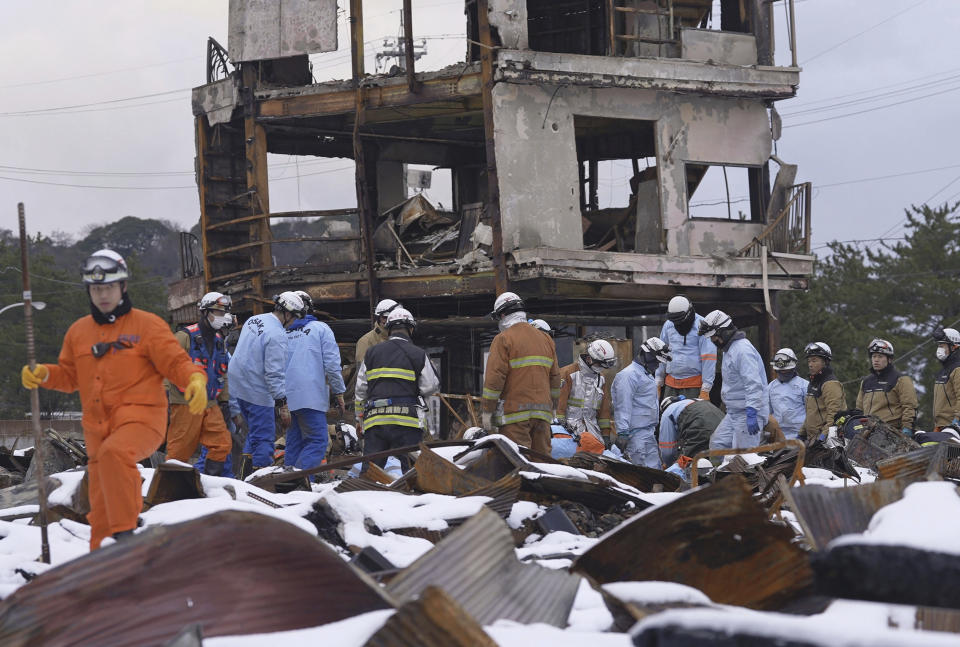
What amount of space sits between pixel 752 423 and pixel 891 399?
316cm

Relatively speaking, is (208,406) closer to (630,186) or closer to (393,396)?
(393,396)

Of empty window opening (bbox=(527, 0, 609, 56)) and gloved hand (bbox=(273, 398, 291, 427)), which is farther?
empty window opening (bbox=(527, 0, 609, 56))

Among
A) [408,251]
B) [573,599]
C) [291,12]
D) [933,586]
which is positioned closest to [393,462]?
[573,599]

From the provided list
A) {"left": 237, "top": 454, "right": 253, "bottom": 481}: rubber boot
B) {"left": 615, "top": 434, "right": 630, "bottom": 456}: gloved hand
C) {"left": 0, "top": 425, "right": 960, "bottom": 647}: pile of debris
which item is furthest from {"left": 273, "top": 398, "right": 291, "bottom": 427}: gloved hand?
{"left": 0, "top": 425, "right": 960, "bottom": 647}: pile of debris

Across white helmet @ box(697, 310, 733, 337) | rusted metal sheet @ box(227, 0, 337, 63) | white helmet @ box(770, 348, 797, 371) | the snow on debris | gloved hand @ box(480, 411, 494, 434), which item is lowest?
gloved hand @ box(480, 411, 494, 434)

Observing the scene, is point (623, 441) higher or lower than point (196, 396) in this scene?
lower

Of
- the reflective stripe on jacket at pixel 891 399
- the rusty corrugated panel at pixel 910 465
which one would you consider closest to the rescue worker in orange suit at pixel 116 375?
the rusty corrugated panel at pixel 910 465

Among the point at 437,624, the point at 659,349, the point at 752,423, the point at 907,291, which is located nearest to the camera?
the point at 437,624

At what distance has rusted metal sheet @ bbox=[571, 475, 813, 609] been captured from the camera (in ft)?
14.0

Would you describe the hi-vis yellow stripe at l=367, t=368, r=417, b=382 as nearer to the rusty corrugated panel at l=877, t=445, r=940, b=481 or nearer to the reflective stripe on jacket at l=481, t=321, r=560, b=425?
the reflective stripe on jacket at l=481, t=321, r=560, b=425

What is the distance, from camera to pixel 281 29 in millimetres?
20906

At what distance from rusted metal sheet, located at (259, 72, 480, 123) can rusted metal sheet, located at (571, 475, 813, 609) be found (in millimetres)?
15698

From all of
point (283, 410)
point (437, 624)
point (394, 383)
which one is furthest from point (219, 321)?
point (437, 624)

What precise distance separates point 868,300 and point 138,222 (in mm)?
52855
